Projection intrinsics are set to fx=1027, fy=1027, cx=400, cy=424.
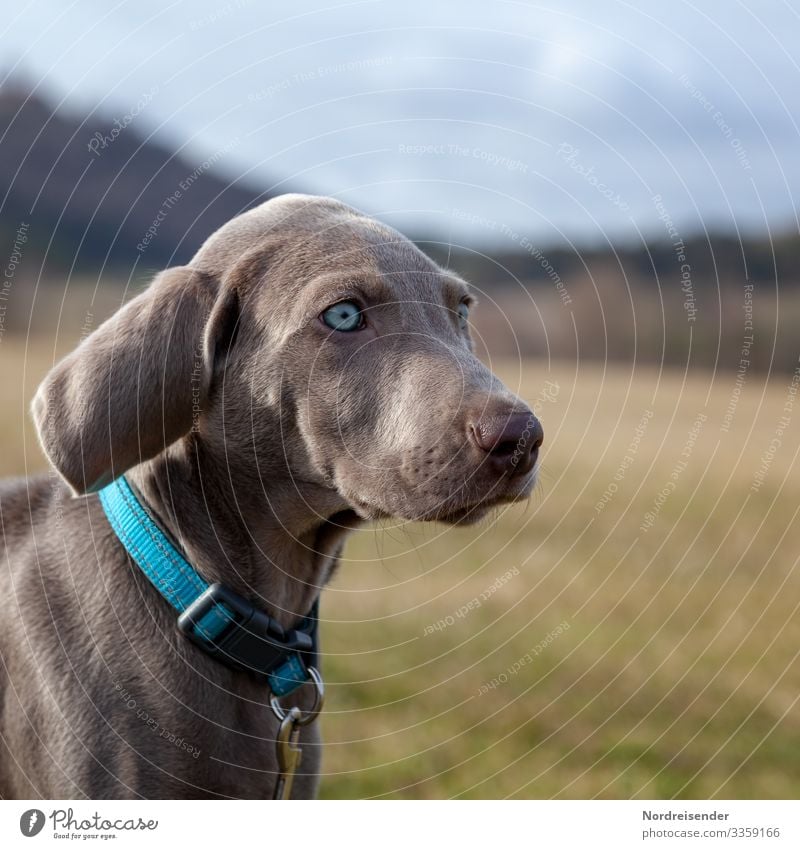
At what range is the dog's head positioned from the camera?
11.5ft

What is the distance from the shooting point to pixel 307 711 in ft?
13.0

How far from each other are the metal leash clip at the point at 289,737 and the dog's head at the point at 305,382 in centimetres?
73

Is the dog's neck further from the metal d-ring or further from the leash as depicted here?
the metal d-ring

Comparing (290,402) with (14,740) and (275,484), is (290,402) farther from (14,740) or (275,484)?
(14,740)

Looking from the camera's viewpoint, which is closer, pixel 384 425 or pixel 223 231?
pixel 384 425

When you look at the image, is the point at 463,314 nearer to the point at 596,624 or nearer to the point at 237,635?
the point at 237,635

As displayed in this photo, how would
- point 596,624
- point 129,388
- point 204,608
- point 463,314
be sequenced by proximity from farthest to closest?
point 596,624, point 463,314, point 204,608, point 129,388

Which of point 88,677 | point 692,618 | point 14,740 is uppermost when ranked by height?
point 88,677

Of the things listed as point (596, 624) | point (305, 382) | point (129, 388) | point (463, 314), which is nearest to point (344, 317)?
point (305, 382)

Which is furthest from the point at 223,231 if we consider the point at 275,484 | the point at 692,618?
the point at 692,618

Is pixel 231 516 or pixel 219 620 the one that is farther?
pixel 231 516

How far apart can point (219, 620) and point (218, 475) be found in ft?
1.76

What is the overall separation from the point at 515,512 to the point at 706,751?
15.7 feet

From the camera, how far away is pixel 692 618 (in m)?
8.48
